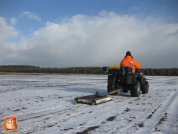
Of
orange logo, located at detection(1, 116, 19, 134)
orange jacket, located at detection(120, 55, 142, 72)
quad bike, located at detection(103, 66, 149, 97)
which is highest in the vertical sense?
orange jacket, located at detection(120, 55, 142, 72)

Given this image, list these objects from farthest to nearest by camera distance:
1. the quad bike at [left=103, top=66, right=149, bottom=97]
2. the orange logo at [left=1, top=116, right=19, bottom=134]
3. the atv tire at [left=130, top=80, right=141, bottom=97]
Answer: the atv tire at [left=130, top=80, right=141, bottom=97]
the quad bike at [left=103, top=66, right=149, bottom=97]
the orange logo at [left=1, top=116, right=19, bottom=134]

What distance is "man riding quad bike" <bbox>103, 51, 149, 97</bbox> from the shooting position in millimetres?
10641

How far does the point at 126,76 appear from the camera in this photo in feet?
35.1

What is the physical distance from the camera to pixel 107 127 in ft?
16.9

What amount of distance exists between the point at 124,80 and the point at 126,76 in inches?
16.1

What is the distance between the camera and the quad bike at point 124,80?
10.6 meters

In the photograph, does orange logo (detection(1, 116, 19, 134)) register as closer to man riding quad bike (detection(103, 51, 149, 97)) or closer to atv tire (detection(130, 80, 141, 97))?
man riding quad bike (detection(103, 51, 149, 97))

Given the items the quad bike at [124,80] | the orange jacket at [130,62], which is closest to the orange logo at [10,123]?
the quad bike at [124,80]

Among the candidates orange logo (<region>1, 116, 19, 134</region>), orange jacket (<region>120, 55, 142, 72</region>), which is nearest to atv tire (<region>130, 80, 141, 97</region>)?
orange jacket (<region>120, 55, 142, 72</region>)

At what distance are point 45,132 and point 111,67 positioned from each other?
6660 mm

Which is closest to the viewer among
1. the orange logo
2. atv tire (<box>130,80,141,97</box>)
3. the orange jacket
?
the orange logo

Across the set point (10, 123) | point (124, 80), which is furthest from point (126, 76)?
point (10, 123)

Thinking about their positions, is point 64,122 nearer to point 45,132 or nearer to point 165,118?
point 45,132

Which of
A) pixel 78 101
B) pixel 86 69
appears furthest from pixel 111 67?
pixel 86 69
